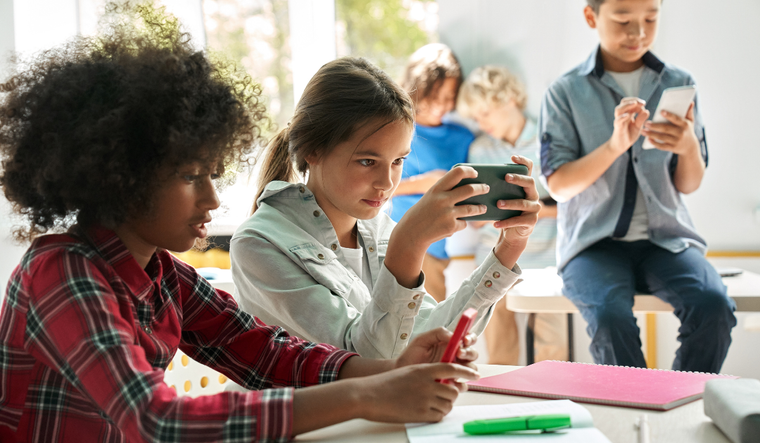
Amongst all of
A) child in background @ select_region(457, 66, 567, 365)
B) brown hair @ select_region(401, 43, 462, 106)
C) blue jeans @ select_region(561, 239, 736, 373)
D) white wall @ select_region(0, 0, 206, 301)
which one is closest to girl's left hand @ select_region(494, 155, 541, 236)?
blue jeans @ select_region(561, 239, 736, 373)

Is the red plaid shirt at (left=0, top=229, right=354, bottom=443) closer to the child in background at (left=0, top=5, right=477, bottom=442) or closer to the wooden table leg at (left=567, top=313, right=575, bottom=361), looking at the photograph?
the child in background at (left=0, top=5, right=477, bottom=442)

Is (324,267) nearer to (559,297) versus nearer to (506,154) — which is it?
(559,297)

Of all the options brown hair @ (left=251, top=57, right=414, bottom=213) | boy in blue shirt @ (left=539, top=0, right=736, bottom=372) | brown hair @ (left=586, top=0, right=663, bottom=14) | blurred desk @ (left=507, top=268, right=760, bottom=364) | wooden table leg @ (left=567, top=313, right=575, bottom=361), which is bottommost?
wooden table leg @ (left=567, top=313, right=575, bottom=361)

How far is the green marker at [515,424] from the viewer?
598 millimetres

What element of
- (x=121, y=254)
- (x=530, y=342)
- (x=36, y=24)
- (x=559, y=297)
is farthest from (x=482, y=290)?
(x=36, y=24)

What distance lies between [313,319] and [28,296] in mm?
453

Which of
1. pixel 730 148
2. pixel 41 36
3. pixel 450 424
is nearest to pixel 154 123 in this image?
pixel 450 424

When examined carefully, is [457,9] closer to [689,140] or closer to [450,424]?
[689,140]

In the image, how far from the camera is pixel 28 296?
1.99ft

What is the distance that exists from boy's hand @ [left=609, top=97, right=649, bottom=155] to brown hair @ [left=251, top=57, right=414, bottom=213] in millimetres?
820

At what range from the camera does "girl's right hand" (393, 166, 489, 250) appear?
90cm

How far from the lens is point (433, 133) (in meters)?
2.74

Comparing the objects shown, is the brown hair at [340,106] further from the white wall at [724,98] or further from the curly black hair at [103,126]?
the white wall at [724,98]

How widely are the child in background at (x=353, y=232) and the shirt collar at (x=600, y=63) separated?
1023 mm
